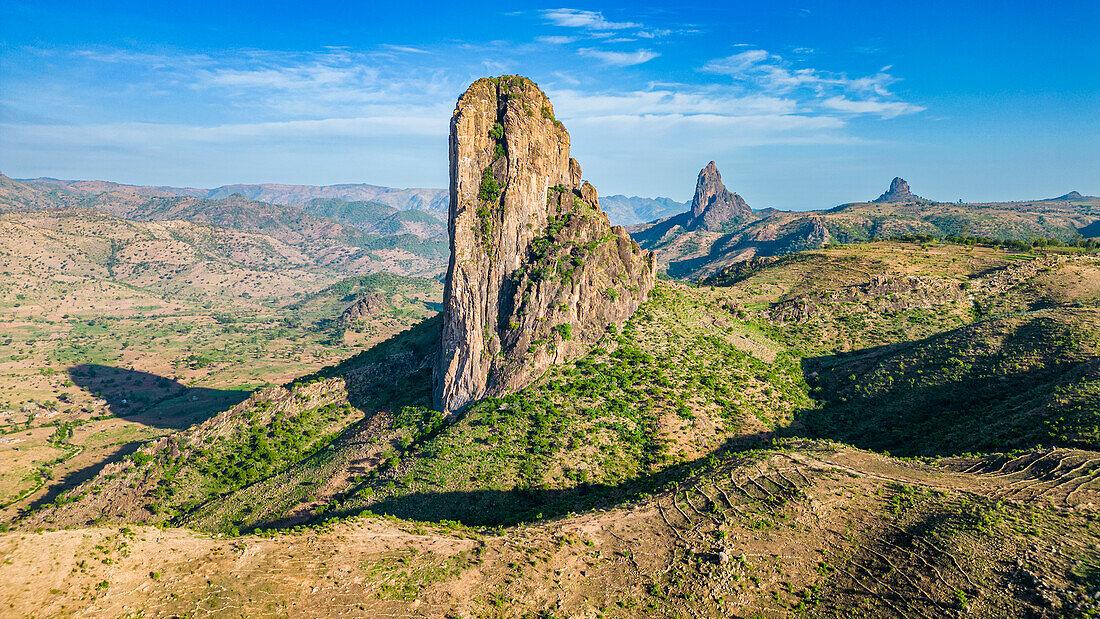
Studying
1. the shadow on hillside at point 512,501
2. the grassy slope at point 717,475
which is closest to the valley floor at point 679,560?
the grassy slope at point 717,475

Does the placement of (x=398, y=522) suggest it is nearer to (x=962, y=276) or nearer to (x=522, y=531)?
(x=522, y=531)

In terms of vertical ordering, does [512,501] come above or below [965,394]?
below

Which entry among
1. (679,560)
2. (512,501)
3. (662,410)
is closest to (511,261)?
(662,410)

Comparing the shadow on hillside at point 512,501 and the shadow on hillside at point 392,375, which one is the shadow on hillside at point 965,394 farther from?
the shadow on hillside at point 392,375

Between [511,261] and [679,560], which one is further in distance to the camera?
[511,261]

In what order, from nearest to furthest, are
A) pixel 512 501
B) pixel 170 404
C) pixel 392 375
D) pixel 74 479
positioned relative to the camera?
1. pixel 512 501
2. pixel 392 375
3. pixel 74 479
4. pixel 170 404

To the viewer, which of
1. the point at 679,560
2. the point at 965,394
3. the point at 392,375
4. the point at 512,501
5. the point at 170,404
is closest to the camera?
the point at 679,560

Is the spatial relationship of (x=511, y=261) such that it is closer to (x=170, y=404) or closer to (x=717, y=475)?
(x=717, y=475)

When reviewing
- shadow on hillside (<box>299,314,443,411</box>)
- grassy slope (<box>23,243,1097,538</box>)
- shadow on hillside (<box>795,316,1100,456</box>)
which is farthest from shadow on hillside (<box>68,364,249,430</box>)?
shadow on hillside (<box>795,316,1100,456</box>)
